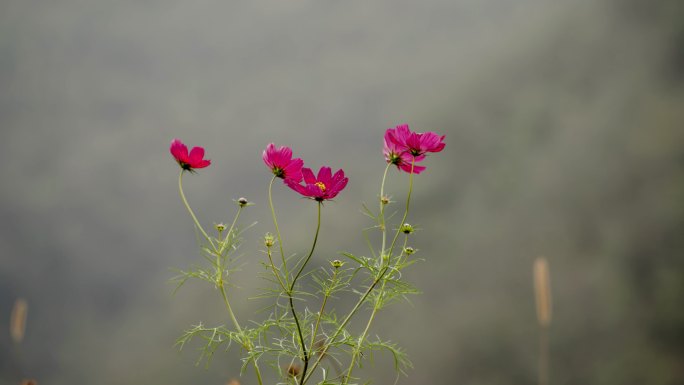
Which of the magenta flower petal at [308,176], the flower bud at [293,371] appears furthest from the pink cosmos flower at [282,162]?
the flower bud at [293,371]

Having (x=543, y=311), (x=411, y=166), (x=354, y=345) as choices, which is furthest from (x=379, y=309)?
(x=543, y=311)

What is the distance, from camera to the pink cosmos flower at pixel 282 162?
129 centimetres

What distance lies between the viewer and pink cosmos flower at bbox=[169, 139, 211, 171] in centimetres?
128

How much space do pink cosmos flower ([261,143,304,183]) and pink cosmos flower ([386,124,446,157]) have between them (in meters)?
0.21

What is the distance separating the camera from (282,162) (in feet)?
4.24

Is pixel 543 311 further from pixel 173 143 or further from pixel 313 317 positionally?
pixel 173 143

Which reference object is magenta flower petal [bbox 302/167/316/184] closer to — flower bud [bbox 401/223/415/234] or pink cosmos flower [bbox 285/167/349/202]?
pink cosmos flower [bbox 285/167/349/202]

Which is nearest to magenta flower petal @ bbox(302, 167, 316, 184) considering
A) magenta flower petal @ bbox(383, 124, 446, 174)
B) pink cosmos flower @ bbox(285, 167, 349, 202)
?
pink cosmos flower @ bbox(285, 167, 349, 202)

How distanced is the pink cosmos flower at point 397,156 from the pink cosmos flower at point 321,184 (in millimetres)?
125

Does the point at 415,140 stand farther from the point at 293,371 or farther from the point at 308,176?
the point at 293,371

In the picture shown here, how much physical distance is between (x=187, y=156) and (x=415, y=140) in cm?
47

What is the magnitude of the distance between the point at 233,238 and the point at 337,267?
259 mm

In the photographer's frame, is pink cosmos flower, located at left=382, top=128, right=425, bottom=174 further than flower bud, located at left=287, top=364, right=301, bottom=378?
Yes

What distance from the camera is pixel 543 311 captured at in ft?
7.57
